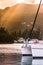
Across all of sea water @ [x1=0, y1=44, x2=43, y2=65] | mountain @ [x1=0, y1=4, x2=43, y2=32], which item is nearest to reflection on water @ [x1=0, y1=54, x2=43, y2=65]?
sea water @ [x1=0, y1=44, x2=43, y2=65]

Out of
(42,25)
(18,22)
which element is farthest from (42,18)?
(18,22)

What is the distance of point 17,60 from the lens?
3.42m

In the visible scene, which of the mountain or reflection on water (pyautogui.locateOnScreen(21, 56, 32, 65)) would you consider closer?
reflection on water (pyautogui.locateOnScreen(21, 56, 32, 65))

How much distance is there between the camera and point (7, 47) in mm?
3480

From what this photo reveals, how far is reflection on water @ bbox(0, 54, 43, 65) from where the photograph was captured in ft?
10.7

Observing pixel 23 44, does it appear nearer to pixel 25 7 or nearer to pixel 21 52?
pixel 21 52

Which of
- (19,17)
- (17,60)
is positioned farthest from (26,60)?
(19,17)

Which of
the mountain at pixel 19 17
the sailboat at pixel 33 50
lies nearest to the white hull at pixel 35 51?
the sailboat at pixel 33 50

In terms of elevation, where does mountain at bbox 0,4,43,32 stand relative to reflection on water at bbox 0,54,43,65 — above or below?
above

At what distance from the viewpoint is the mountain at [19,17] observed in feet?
11.5

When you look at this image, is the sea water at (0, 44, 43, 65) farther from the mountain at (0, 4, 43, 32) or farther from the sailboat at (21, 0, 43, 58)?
the mountain at (0, 4, 43, 32)

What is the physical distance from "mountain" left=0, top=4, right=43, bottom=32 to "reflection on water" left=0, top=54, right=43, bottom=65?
36 cm

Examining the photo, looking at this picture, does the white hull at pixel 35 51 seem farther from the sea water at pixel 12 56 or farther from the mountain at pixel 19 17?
the mountain at pixel 19 17

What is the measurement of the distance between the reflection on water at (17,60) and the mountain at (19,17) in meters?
0.36
